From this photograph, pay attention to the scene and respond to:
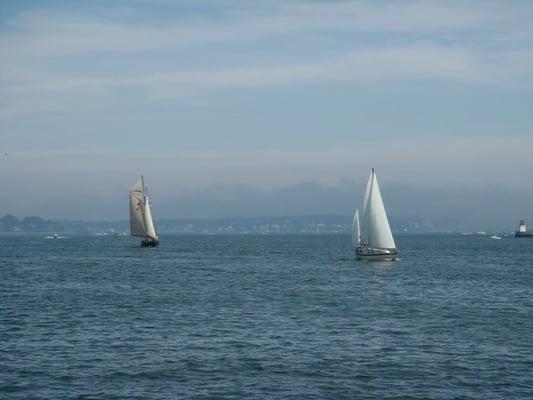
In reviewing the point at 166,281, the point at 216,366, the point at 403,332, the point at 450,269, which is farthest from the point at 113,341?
the point at 450,269

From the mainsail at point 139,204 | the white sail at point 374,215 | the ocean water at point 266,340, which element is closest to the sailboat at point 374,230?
the white sail at point 374,215

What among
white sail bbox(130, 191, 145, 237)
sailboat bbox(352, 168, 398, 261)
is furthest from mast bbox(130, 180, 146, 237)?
sailboat bbox(352, 168, 398, 261)

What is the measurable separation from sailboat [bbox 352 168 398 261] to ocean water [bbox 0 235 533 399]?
2865 centimetres

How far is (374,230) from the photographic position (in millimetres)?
124375

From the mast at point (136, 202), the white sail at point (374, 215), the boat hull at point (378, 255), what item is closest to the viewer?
the white sail at point (374, 215)

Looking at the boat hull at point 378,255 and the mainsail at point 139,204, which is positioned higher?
the mainsail at point 139,204

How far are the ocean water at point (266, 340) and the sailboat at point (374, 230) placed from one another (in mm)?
28650

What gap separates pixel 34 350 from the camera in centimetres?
4912

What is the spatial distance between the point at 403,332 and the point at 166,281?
47509 mm

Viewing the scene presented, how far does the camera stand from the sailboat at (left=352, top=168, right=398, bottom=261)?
12306 centimetres

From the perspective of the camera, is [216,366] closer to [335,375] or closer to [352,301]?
[335,375]

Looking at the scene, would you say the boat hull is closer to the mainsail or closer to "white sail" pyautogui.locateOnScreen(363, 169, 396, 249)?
"white sail" pyautogui.locateOnScreen(363, 169, 396, 249)

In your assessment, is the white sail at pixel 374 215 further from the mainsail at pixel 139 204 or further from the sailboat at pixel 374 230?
the mainsail at pixel 139 204

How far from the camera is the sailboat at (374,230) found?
12306cm
